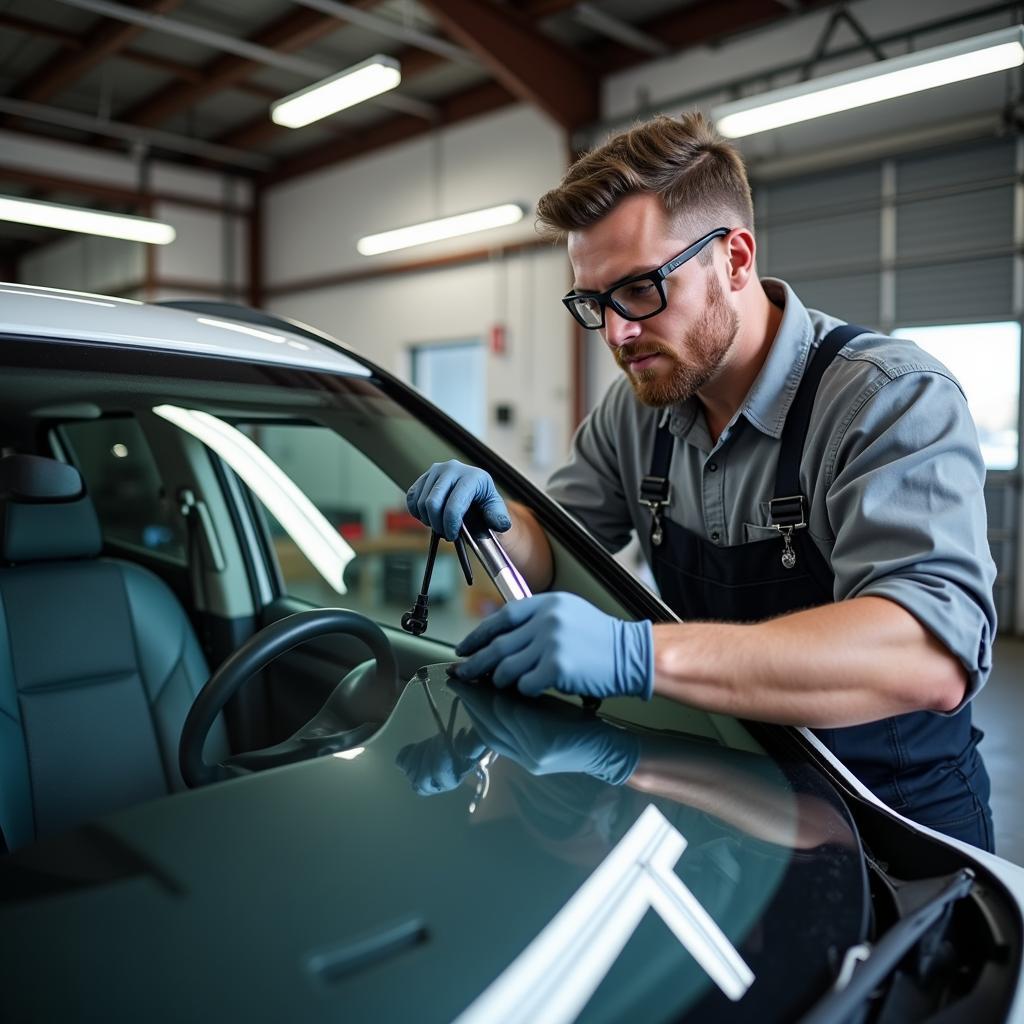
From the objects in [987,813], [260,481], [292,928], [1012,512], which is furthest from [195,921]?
[1012,512]

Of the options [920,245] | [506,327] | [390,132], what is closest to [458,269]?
[506,327]

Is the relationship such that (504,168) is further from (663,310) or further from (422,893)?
(422,893)

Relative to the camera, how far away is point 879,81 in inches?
166

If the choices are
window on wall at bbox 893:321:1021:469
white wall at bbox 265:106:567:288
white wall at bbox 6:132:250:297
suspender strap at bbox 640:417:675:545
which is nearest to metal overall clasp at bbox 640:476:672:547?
suspender strap at bbox 640:417:675:545

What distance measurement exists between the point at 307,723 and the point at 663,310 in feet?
2.54

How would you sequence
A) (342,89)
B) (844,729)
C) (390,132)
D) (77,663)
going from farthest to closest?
1. (390,132)
2. (342,89)
3. (77,663)
4. (844,729)

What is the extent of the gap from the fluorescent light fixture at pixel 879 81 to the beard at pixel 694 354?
3287 mm

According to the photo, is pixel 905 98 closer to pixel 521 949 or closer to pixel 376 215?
pixel 376 215

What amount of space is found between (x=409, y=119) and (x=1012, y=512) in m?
6.35

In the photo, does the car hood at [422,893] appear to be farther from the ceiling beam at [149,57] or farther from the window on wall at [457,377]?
the window on wall at [457,377]

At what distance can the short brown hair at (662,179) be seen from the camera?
134cm

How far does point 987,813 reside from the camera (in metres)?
1.38

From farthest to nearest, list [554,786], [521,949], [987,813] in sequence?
[987,813]
[554,786]
[521,949]

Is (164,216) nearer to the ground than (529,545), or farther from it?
farther from it
